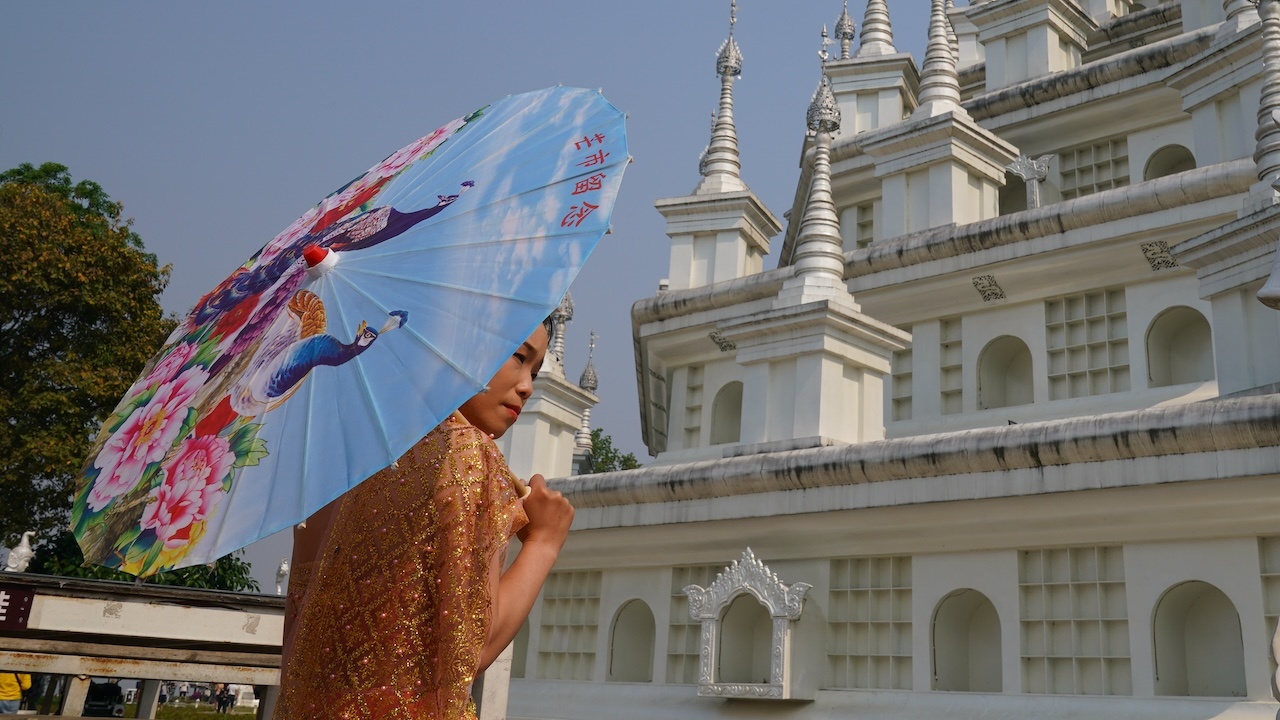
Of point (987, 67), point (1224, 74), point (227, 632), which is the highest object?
point (987, 67)

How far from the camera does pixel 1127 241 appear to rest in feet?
46.4

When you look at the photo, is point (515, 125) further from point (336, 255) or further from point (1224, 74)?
point (1224, 74)

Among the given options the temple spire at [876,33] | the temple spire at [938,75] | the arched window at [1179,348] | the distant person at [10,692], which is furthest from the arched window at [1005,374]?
the distant person at [10,692]

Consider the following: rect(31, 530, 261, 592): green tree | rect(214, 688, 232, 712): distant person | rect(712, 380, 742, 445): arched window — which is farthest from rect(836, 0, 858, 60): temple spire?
rect(214, 688, 232, 712): distant person

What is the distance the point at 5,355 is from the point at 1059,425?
2197cm

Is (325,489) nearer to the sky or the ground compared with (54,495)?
nearer to the ground

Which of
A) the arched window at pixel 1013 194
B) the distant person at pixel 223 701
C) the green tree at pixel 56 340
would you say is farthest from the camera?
the distant person at pixel 223 701

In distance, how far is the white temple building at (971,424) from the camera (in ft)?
33.7

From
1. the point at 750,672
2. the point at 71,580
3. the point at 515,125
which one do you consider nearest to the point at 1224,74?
the point at 750,672

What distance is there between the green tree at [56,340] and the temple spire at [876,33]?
15.4 meters

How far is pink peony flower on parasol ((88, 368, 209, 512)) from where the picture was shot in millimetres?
3951

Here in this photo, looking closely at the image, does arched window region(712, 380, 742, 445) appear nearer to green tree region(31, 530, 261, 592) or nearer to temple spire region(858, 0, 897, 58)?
temple spire region(858, 0, 897, 58)

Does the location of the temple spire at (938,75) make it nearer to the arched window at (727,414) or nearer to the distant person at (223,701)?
the arched window at (727,414)

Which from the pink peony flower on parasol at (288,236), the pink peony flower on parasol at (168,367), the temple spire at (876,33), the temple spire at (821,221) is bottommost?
the pink peony flower on parasol at (168,367)
